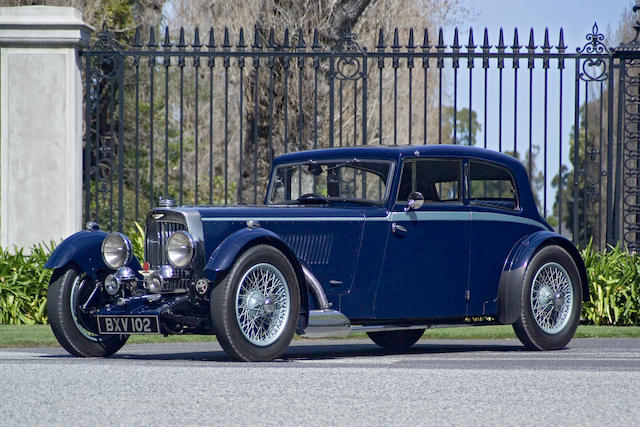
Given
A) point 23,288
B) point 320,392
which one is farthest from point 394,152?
point 23,288

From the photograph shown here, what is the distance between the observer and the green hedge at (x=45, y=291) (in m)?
11.6

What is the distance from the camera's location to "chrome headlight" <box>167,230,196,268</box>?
723 cm

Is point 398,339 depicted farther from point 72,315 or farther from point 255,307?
point 72,315

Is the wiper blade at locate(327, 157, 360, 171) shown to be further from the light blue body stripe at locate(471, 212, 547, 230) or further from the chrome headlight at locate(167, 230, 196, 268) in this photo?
the chrome headlight at locate(167, 230, 196, 268)

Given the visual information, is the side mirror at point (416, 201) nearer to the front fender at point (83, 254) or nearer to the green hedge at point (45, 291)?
the front fender at point (83, 254)

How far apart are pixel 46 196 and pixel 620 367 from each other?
24.1 ft

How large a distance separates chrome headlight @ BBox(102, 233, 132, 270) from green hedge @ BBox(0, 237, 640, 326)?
3.95m

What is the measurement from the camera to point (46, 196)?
12.2 meters

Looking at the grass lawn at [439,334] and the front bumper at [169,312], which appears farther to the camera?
the grass lawn at [439,334]

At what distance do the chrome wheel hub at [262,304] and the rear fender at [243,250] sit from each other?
16 cm

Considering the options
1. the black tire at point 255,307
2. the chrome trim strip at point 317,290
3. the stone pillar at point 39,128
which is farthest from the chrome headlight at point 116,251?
the stone pillar at point 39,128

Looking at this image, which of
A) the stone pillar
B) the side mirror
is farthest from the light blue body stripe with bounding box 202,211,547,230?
the stone pillar

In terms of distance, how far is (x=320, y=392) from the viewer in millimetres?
5492

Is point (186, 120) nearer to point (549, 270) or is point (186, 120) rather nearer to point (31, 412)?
point (549, 270)
